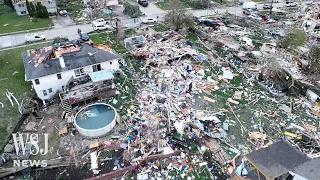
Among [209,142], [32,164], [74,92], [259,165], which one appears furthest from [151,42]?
[259,165]

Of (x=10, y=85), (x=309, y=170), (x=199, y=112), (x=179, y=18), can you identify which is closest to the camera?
(x=309, y=170)

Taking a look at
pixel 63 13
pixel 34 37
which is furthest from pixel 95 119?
pixel 63 13

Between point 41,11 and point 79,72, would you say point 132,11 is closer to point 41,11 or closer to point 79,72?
point 41,11

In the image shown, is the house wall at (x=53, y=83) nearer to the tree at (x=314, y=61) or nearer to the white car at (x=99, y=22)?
the white car at (x=99, y=22)

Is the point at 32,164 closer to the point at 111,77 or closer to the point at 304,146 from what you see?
the point at 111,77

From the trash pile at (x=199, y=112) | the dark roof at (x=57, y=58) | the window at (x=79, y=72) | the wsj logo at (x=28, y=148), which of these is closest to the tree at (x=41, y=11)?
the dark roof at (x=57, y=58)

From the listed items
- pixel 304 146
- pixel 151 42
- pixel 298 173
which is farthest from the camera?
pixel 151 42

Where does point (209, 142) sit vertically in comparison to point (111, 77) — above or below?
below

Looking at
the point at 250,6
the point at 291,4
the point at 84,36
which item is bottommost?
the point at 84,36
